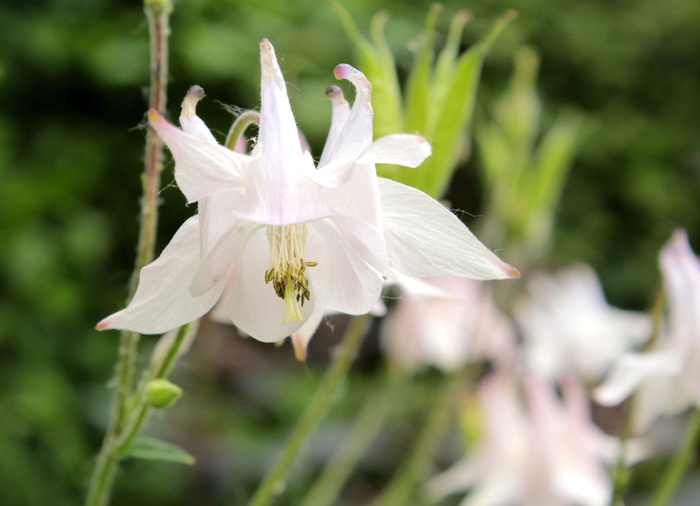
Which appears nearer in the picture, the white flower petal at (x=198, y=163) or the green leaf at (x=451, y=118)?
the white flower petal at (x=198, y=163)

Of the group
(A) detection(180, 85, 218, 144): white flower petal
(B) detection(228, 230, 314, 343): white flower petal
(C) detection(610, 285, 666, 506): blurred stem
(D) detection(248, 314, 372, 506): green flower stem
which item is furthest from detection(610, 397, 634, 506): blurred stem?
(A) detection(180, 85, 218, 144): white flower petal

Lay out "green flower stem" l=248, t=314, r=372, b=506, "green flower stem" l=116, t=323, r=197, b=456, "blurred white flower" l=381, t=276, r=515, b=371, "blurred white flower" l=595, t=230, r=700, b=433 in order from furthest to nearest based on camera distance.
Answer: "blurred white flower" l=381, t=276, r=515, b=371 < "blurred white flower" l=595, t=230, r=700, b=433 < "green flower stem" l=248, t=314, r=372, b=506 < "green flower stem" l=116, t=323, r=197, b=456

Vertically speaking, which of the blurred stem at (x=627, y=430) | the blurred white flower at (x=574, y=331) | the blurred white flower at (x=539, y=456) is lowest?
the blurred white flower at (x=539, y=456)

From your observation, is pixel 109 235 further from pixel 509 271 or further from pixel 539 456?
pixel 509 271

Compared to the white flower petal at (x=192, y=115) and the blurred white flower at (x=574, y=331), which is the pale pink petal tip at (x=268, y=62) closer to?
the white flower petal at (x=192, y=115)

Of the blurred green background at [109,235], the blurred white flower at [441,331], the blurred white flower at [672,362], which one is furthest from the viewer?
the blurred green background at [109,235]

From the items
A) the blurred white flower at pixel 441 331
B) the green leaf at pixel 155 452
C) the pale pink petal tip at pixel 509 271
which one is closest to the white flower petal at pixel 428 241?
the pale pink petal tip at pixel 509 271

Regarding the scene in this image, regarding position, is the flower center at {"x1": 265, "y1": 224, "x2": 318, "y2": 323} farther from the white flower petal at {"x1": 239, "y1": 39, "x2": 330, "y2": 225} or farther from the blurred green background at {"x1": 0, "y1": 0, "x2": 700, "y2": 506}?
the blurred green background at {"x1": 0, "y1": 0, "x2": 700, "y2": 506}

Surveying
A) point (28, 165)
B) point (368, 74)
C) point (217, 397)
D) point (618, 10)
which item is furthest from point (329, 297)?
point (618, 10)
